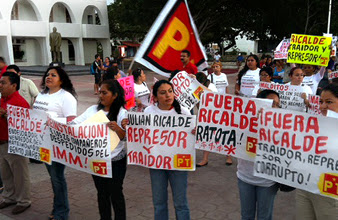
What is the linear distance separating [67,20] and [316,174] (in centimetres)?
3833

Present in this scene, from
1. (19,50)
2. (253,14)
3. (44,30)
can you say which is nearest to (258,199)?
(44,30)

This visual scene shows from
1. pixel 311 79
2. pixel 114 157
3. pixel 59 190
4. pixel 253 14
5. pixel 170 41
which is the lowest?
pixel 59 190

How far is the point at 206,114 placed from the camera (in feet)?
11.9

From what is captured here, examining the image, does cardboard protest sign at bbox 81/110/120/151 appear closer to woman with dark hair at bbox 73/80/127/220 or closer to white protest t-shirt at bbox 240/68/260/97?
woman with dark hair at bbox 73/80/127/220

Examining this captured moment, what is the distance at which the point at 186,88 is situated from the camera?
18.1 ft

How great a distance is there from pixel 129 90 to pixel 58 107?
2659 millimetres

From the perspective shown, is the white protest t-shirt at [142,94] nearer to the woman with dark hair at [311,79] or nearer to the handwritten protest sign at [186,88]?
the handwritten protest sign at [186,88]

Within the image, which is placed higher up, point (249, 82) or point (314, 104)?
point (249, 82)

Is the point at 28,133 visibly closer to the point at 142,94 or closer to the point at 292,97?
the point at 142,94

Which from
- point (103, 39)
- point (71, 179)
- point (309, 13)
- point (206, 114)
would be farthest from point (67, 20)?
point (206, 114)

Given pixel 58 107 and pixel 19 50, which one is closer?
pixel 58 107

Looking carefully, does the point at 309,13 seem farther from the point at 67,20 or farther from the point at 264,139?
the point at 264,139

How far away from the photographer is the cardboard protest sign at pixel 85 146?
3662mm

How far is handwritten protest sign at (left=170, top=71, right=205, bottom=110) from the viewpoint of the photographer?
545 cm
